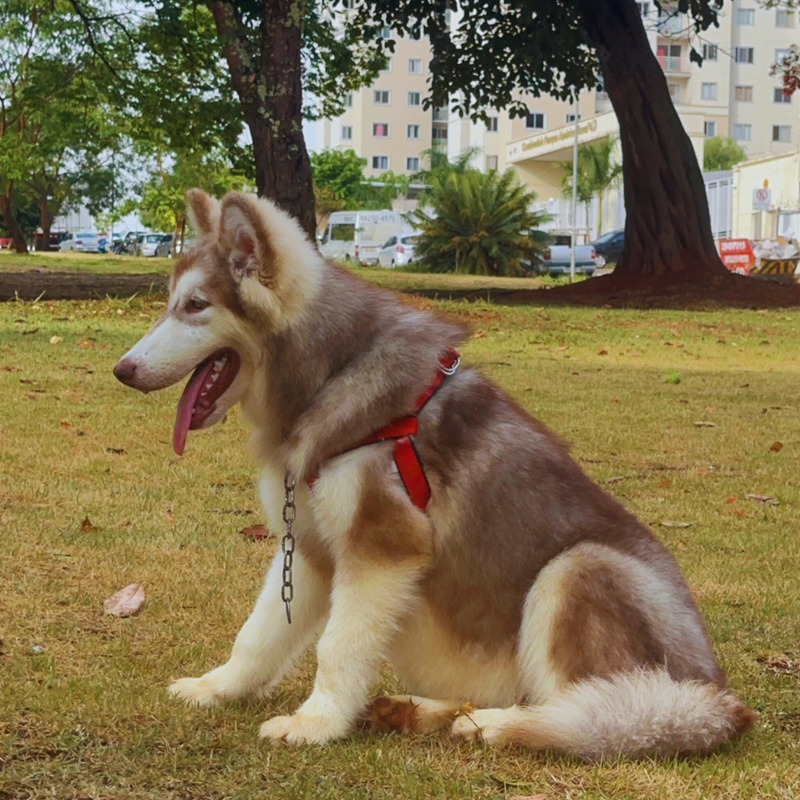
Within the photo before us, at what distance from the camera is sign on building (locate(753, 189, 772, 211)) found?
54.5 metres

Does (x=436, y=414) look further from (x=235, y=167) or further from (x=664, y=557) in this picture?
(x=235, y=167)

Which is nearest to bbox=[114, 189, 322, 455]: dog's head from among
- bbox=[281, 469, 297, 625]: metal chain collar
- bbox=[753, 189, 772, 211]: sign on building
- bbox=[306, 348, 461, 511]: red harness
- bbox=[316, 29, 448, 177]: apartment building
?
bbox=[281, 469, 297, 625]: metal chain collar

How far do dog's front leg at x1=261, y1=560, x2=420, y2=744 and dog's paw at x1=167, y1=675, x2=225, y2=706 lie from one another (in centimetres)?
33

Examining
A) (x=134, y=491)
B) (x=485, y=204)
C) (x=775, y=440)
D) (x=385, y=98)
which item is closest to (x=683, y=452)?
(x=775, y=440)

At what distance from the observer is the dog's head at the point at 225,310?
3439 millimetres

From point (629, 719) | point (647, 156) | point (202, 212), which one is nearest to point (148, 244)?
point (647, 156)

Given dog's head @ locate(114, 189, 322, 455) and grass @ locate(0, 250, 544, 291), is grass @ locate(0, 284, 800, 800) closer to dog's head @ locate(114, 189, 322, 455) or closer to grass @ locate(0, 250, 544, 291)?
dog's head @ locate(114, 189, 322, 455)

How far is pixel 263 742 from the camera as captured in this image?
3324 millimetres

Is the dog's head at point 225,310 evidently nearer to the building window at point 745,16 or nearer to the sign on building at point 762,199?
the sign on building at point 762,199

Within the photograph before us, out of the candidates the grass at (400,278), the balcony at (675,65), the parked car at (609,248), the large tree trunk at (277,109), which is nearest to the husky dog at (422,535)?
the large tree trunk at (277,109)

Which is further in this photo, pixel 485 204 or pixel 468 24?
pixel 485 204

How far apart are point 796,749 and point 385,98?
400ft

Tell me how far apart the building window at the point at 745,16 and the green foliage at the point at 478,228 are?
65717 millimetres

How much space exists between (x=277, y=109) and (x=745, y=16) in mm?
91300
